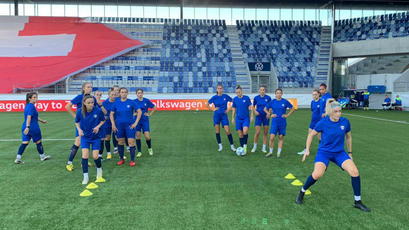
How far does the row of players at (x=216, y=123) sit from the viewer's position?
486 cm

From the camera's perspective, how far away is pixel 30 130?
26.5 ft

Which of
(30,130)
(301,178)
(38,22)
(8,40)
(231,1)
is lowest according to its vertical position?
(301,178)

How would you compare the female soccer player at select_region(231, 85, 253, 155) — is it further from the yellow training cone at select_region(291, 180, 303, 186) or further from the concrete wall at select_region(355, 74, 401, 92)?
the concrete wall at select_region(355, 74, 401, 92)

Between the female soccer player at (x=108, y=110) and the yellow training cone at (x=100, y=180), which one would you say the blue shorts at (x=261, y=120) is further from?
the yellow training cone at (x=100, y=180)

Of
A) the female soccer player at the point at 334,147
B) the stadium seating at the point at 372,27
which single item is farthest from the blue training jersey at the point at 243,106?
the stadium seating at the point at 372,27

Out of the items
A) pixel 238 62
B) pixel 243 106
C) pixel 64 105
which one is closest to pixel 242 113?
pixel 243 106

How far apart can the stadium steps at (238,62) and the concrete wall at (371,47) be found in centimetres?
1274

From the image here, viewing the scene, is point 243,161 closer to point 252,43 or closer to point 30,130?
point 30,130

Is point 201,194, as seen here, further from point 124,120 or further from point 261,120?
point 261,120

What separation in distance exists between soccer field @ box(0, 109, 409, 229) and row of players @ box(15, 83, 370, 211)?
0.43 meters

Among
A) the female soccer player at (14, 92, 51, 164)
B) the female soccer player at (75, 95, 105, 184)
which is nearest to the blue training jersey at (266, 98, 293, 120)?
the female soccer player at (75, 95, 105, 184)

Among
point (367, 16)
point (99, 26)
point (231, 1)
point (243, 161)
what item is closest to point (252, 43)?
point (231, 1)

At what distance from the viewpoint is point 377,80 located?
132 feet

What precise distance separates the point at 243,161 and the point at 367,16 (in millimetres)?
42601
